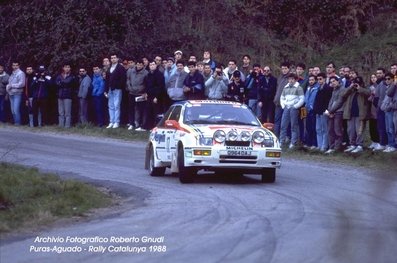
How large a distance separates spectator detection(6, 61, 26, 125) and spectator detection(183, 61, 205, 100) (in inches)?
355

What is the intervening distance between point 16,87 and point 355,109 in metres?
14.8

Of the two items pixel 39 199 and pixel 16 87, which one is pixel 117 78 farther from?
pixel 39 199

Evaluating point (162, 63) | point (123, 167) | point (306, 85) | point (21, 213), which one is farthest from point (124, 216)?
point (162, 63)

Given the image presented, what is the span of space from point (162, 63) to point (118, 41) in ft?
22.4

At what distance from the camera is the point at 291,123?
2312 cm

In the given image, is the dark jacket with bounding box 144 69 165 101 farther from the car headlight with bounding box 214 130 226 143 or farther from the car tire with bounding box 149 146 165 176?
the car headlight with bounding box 214 130 226 143

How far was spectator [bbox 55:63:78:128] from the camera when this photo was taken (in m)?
30.4

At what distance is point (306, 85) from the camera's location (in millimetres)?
23391

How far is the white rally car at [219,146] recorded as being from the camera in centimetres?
1527

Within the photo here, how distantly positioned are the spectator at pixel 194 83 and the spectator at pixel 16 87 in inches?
355

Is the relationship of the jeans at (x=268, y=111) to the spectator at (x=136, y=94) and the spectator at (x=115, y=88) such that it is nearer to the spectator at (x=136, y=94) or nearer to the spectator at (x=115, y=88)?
the spectator at (x=136, y=94)

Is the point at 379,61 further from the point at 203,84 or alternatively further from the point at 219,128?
the point at 219,128

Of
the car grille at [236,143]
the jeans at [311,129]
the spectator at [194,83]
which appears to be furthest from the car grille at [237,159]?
the spectator at [194,83]

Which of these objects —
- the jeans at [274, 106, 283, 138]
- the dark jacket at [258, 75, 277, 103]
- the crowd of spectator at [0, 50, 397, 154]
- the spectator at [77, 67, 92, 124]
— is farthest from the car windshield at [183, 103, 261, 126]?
the spectator at [77, 67, 92, 124]
